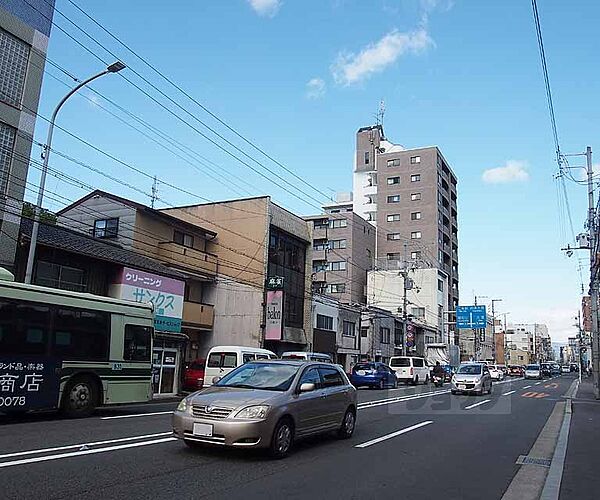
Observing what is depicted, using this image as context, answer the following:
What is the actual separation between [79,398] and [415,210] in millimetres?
66834

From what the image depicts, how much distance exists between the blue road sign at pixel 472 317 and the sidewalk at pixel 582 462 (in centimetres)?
4088

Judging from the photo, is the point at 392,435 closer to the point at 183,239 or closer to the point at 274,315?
the point at 274,315

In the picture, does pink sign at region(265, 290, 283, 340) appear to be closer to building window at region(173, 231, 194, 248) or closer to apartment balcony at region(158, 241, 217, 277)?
apartment balcony at region(158, 241, 217, 277)

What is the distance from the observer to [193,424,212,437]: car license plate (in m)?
8.97

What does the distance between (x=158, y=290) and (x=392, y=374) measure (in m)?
16.7

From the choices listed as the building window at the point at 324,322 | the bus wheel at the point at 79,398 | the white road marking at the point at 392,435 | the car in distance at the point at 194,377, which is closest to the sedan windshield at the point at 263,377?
the white road marking at the point at 392,435

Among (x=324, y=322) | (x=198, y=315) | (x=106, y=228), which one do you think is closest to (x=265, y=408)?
(x=198, y=315)

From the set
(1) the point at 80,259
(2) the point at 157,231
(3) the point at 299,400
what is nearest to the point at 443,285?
(2) the point at 157,231

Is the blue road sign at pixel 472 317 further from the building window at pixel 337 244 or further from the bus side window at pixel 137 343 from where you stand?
the bus side window at pixel 137 343

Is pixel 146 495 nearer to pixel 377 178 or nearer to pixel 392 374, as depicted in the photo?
pixel 392 374

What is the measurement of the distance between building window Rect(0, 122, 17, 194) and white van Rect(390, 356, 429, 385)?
28.1 metres

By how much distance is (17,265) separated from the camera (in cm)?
2183

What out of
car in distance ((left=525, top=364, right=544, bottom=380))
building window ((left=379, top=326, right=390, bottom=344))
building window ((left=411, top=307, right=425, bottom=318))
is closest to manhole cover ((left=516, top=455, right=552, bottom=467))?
building window ((left=379, top=326, right=390, bottom=344))

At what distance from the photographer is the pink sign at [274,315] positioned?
34.6m
